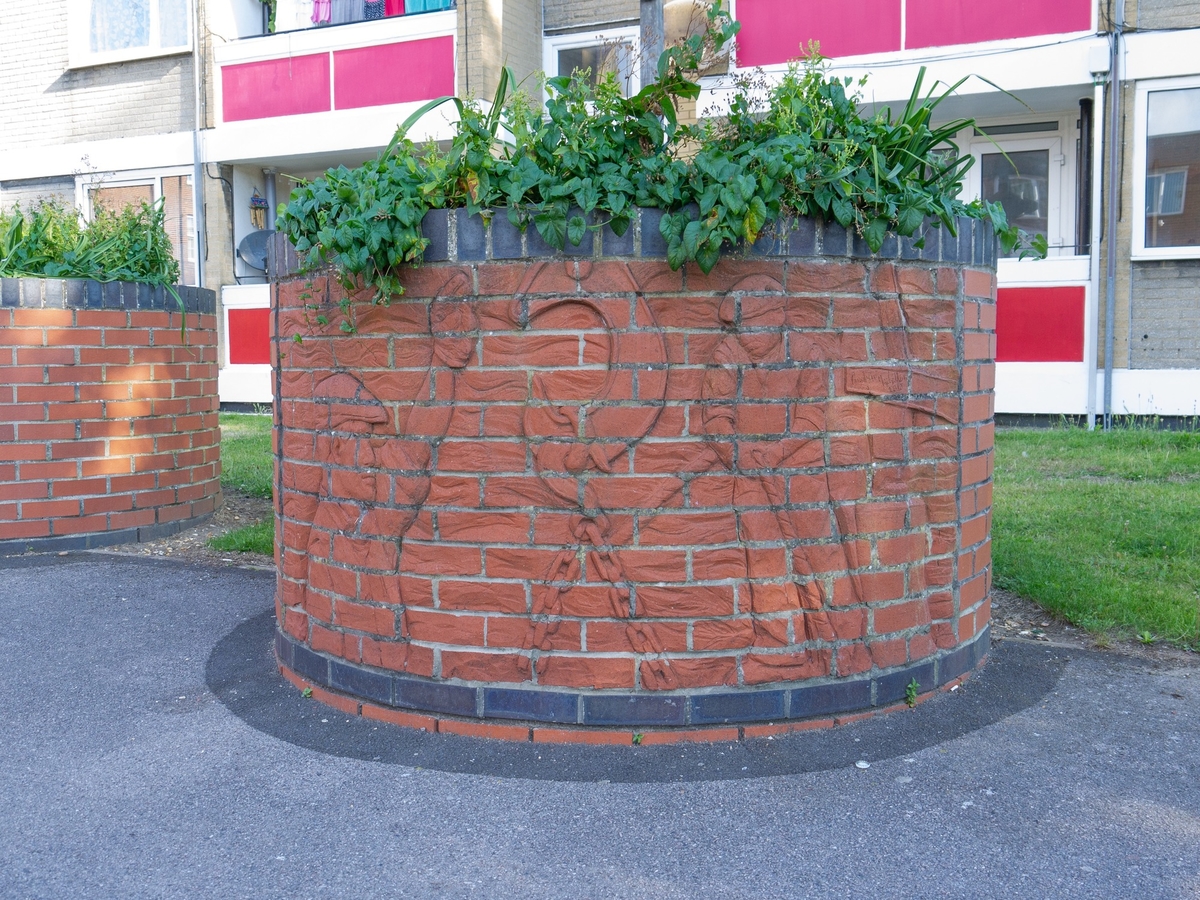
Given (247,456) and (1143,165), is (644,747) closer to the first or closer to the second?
(247,456)

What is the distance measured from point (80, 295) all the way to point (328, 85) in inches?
398

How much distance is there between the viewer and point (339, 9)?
52.9ft

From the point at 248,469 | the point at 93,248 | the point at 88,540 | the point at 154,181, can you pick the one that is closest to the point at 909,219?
the point at 88,540

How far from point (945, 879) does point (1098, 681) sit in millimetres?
1710

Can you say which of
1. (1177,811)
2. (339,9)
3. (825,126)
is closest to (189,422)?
(825,126)

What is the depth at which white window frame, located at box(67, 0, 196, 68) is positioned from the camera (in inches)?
647

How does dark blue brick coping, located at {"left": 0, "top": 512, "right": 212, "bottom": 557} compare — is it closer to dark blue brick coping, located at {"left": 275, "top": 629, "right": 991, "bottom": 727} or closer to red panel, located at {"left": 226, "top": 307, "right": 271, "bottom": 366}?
dark blue brick coping, located at {"left": 275, "top": 629, "right": 991, "bottom": 727}

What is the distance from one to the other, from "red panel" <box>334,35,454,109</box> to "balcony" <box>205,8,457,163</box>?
Answer: 0.05 feet

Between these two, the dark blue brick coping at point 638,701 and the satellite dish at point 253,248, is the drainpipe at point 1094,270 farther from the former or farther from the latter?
the satellite dish at point 253,248

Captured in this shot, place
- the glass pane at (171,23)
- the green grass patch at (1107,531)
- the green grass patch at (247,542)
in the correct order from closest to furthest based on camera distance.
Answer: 1. the green grass patch at (1107,531)
2. the green grass patch at (247,542)
3. the glass pane at (171,23)

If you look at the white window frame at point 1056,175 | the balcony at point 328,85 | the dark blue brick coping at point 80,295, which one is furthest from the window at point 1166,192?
the dark blue brick coping at point 80,295

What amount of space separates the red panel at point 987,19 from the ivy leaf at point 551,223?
10553mm

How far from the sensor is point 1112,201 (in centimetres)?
1144

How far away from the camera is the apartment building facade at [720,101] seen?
11312mm
